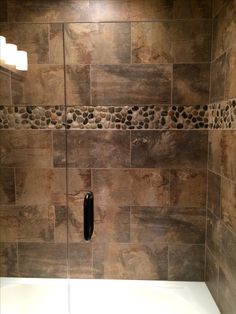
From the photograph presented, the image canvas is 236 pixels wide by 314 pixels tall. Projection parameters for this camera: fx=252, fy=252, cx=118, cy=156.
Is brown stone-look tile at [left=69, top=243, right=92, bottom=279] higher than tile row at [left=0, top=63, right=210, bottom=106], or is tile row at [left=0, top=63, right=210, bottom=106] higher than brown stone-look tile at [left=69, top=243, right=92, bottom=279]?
tile row at [left=0, top=63, right=210, bottom=106]

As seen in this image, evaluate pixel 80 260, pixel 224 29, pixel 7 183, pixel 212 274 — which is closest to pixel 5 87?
pixel 7 183

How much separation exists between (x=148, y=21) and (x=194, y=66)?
1.38 feet

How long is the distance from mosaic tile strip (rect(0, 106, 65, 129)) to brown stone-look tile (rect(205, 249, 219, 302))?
1.33 meters

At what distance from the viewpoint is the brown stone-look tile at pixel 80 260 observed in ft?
5.98

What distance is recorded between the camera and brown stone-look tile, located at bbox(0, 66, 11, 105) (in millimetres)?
1688

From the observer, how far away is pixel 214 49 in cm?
160

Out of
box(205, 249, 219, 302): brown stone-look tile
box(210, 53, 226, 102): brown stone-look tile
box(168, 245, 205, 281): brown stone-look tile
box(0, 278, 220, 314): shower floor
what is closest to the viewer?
box(210, 53, 226, 102): brown stone-look tile

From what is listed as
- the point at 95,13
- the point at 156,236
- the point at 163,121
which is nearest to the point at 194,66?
the point at 163,121

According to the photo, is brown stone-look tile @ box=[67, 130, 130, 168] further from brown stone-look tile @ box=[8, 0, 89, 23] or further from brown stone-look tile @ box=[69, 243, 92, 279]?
brown stone-look tile @ box=[8, 0, 89, 23]

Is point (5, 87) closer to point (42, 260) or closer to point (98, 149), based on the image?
point (98, 149)

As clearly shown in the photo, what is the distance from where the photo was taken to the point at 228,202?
4.54 feet

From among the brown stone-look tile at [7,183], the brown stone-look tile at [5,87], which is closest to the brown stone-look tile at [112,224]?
the brown stone-look tile at [7,183]

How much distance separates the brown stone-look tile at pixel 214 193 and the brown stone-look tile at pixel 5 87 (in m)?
1.46

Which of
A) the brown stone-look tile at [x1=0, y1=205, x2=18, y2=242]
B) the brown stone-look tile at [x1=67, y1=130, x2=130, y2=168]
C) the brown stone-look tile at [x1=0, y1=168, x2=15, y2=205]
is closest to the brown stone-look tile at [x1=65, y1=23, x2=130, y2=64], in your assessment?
the brown stone-look tile at [x1=67, y1=130, x2=130, y2=168]
